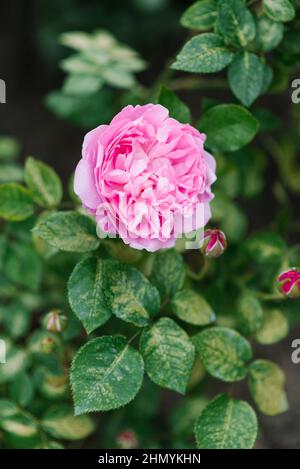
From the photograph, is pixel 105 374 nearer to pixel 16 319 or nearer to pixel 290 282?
pixel 290 282

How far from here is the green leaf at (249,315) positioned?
110 cm

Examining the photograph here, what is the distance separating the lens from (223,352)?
1007 millimetres

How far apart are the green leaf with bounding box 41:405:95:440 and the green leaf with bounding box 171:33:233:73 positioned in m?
0.65

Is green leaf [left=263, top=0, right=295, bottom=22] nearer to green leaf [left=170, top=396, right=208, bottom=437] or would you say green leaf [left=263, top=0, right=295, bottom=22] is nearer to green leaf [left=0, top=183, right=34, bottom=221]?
green leaf [left=0, top=183, right=34, bottom=221]

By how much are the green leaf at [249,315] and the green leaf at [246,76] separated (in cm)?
35

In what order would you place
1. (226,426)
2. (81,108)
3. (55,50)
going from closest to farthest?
1. (226,426)
2. (81,108)
3. (55,50)

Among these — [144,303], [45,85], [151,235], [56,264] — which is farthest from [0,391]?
[45,85]

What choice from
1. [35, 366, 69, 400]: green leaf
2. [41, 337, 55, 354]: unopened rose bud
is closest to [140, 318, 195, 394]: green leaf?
[41, 337, 55, 354]: unopened rose bud

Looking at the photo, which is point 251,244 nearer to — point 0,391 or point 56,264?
point 56,264

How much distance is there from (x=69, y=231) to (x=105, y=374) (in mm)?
220

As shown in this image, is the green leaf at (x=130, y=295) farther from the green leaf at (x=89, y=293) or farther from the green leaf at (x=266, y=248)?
the green leaf at (x=266, y=248)

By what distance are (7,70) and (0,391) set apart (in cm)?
125

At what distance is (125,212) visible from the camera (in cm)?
85

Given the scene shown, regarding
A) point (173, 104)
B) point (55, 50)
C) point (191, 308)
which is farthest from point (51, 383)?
point (55, 50)
